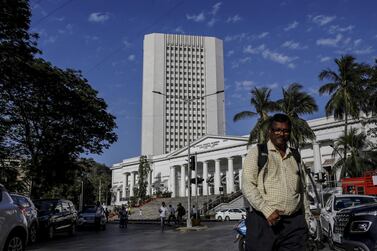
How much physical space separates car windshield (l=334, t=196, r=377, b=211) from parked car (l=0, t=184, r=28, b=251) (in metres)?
8.41

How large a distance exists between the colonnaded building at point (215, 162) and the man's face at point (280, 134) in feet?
168

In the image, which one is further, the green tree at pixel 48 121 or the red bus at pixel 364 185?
the red bus at pixel 364 185

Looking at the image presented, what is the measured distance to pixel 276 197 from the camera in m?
3.69

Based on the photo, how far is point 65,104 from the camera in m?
27.0

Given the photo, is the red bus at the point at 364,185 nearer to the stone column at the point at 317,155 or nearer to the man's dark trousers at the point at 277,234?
the man's dark trousers at the point at 277,234

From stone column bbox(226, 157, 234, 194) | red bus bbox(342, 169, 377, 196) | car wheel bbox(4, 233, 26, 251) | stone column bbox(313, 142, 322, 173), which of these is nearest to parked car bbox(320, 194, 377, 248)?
car wheel bbox(4, 233, 26, 251)

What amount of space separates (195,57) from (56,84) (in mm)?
81232

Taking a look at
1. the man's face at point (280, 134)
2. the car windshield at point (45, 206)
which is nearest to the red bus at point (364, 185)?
A: the car windshield at point (45, 206)

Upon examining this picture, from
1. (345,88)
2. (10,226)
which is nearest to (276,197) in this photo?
(10,226)

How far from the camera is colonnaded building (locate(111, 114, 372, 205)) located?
6019 cm

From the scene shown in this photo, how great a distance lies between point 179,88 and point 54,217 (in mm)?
78639

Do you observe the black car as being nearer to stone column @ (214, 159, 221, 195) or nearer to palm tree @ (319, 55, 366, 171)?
palm tree @ (319, 55, 366, 171)

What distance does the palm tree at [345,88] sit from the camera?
4072cm

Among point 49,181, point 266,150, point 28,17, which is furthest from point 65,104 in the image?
point 266,150
